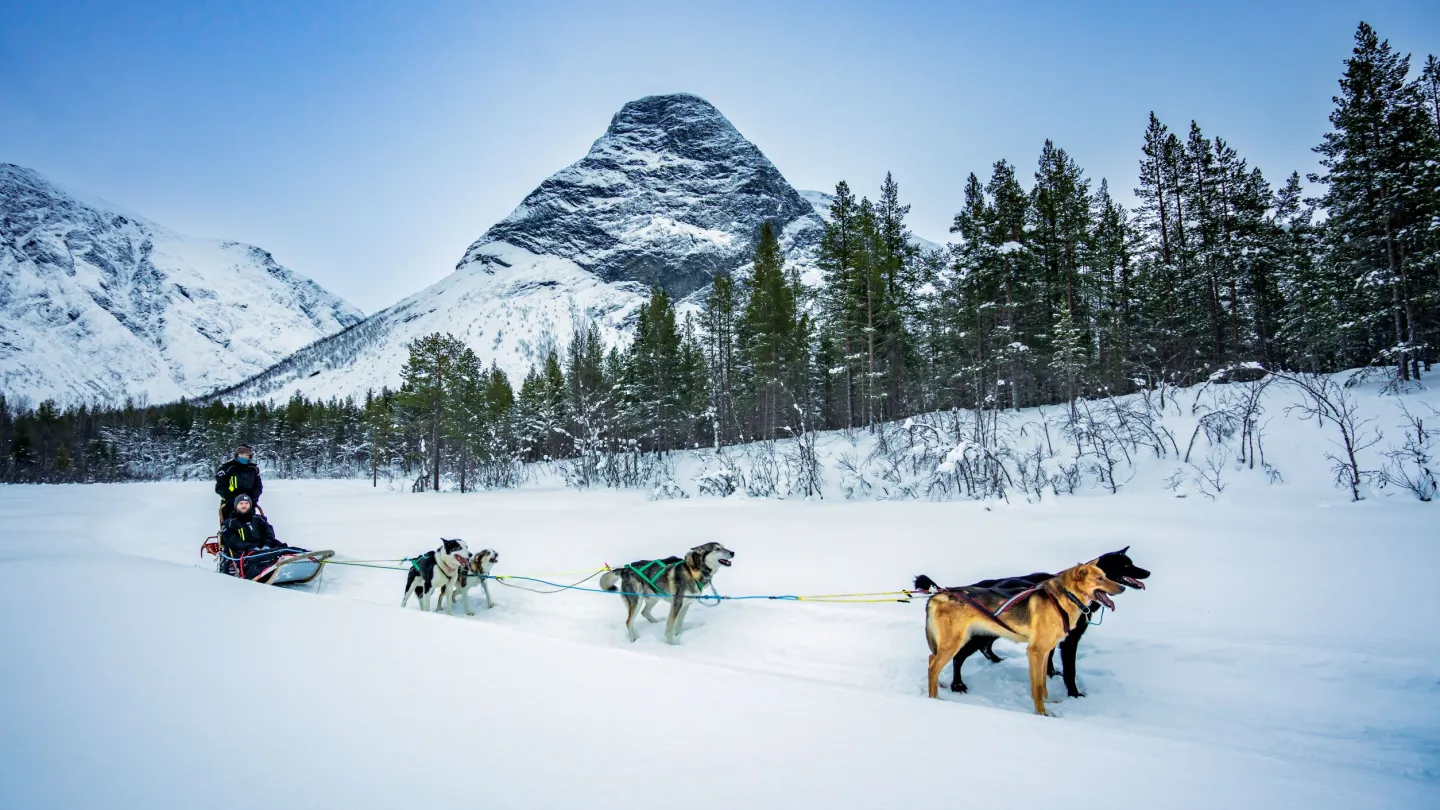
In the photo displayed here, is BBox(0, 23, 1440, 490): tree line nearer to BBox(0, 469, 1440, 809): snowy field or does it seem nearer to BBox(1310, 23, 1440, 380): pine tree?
BBox(1310, 23, 1440, 380): pine tree

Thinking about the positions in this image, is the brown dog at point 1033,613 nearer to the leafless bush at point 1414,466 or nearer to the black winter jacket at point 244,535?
the leafless bush at point 1414,466

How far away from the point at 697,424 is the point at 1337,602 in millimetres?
39407

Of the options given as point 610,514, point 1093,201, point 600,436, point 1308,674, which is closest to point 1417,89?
point 1093,201

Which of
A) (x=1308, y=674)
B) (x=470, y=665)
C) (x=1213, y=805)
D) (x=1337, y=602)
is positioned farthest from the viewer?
(x=1337, y=602)

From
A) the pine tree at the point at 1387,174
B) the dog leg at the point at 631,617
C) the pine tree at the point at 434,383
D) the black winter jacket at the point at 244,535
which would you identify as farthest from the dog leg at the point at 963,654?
the pine tree at the point at 434,383

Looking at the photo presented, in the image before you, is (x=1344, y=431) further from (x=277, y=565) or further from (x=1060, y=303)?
(x=1060, y=303)

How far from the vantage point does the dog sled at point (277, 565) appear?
25.4ft

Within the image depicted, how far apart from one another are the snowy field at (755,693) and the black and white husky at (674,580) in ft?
0.99

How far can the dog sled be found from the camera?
305 inches

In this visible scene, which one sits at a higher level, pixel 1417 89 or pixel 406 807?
pixel 1417 89

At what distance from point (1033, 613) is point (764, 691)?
2075 millimetres

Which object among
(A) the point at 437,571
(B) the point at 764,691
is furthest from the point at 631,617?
(B) the point at 764,691

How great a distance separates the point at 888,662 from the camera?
4.83 m

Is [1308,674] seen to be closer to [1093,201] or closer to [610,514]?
[610,514]
